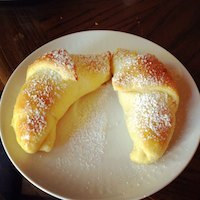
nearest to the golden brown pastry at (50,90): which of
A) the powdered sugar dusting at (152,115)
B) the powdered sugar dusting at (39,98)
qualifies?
the powdered sugar dusting at (39,98)

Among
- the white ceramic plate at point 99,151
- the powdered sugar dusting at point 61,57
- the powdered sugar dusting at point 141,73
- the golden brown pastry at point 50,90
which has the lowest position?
the white ceramic plate at point 99,151

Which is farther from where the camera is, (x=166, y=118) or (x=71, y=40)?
(x=71, y=40)

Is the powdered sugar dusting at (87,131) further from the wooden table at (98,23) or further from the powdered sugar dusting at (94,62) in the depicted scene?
the wooden table at (98,23)

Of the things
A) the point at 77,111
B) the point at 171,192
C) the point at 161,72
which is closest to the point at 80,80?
the point at 77,111

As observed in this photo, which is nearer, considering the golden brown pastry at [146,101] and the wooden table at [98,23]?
the golden brown pastry at [146,101]

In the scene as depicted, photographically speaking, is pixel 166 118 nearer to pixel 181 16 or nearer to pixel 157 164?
pixel 157 164

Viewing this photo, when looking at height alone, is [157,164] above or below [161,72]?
below
